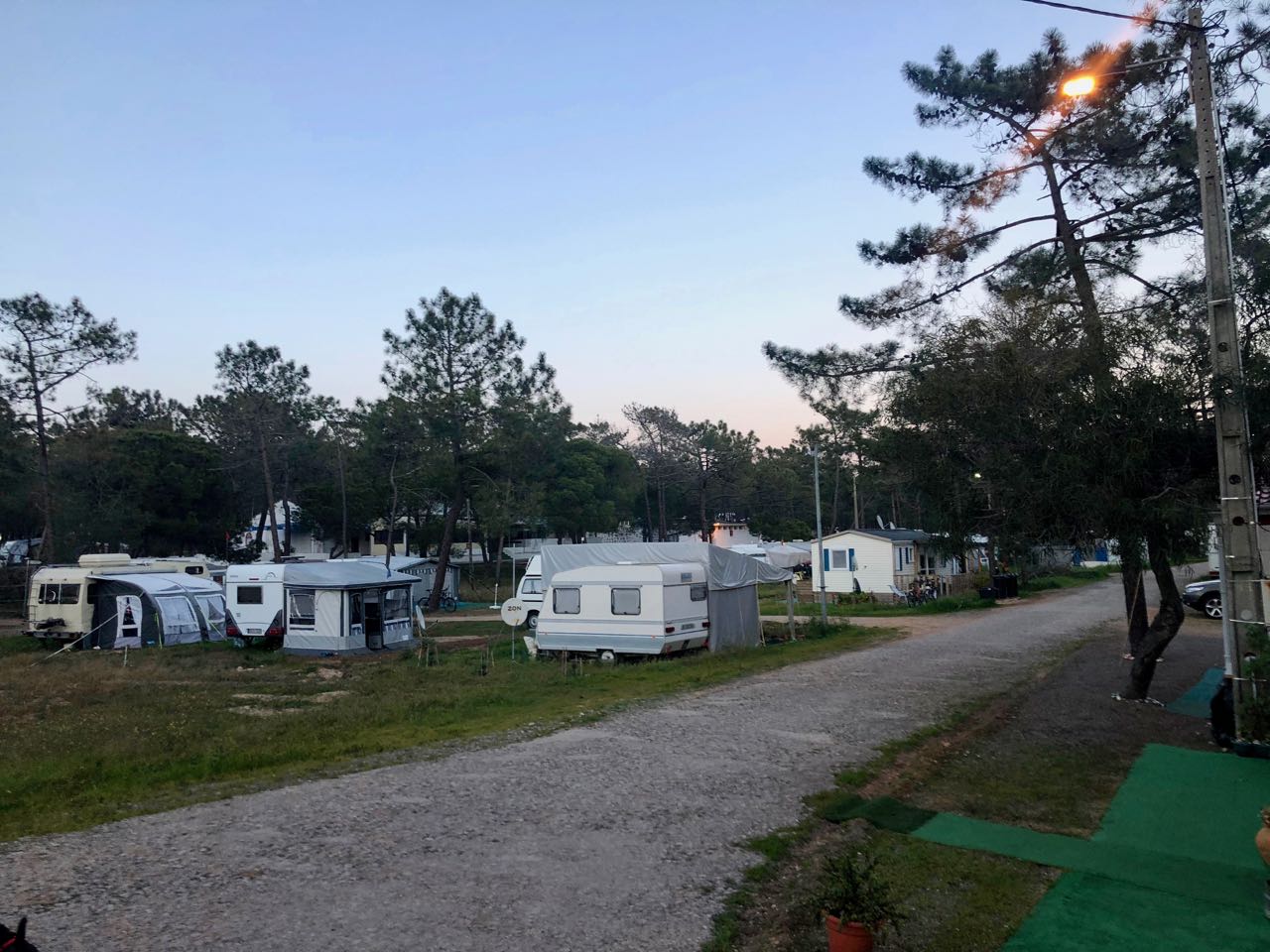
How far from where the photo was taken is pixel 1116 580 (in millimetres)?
40844

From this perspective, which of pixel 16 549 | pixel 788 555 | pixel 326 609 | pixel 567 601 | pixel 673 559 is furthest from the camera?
pixel 16 549

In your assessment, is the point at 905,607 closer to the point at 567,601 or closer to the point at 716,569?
the point at 716,569

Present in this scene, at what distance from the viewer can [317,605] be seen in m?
21.1

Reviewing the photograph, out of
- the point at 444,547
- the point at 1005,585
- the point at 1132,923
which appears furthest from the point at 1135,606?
the point at 444,547

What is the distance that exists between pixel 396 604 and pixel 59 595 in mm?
9169

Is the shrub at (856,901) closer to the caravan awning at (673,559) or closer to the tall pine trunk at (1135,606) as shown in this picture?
the tall pine trunk at (1135,606)

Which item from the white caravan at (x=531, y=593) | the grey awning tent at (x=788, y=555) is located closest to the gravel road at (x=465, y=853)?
the white caravan at (x=531, y=593)

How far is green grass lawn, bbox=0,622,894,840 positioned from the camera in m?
8.15

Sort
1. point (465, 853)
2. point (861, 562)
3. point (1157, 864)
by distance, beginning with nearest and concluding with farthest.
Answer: point (1157, 864)
point (465, 853)
point (861, 562)

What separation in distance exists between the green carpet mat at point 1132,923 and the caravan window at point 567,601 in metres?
13.2

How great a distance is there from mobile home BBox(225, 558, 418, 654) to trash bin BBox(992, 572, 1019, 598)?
21.3 metres

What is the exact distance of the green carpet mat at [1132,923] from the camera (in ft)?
14.9

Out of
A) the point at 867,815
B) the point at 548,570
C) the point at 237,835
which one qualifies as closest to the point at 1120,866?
the point at 867,815

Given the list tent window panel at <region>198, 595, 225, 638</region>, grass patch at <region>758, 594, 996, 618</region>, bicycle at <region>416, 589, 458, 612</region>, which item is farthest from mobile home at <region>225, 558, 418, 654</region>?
bicycle at <region>416, 589, 458, 612</region>
